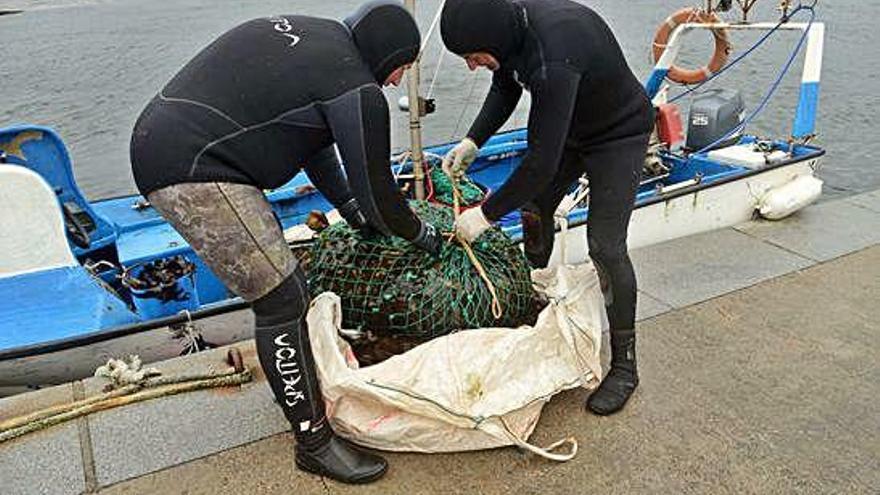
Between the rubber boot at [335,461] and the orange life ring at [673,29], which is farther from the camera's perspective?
the orange life ring at [673,29]

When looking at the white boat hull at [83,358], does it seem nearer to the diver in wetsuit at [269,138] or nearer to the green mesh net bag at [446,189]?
the diver in wetsuit at [269,138]

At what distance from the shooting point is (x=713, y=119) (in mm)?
6047

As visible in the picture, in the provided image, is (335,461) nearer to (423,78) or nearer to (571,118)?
(571,118)

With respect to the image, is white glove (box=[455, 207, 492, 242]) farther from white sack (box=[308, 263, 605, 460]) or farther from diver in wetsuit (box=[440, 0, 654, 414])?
white sack (box=[308, 263, 605, 460])

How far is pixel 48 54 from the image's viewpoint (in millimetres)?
20047

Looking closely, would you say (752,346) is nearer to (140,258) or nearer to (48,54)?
(140,258)

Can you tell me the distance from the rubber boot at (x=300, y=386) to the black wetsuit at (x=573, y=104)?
77 centimetres

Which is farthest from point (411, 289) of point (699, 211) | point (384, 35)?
point (699, 211)

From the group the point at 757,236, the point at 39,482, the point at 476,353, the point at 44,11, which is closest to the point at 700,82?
the point at 757,236

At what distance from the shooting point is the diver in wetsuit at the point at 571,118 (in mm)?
2312

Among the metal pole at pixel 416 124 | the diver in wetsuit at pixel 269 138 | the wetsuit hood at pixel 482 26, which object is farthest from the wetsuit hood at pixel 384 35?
the metal pole at pixel 416 124

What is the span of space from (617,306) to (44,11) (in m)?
40.2

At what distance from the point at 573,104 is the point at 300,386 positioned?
1.27 metres

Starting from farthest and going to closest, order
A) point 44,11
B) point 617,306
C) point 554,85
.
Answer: point 44,11 → point 617,306 → point 554,85
